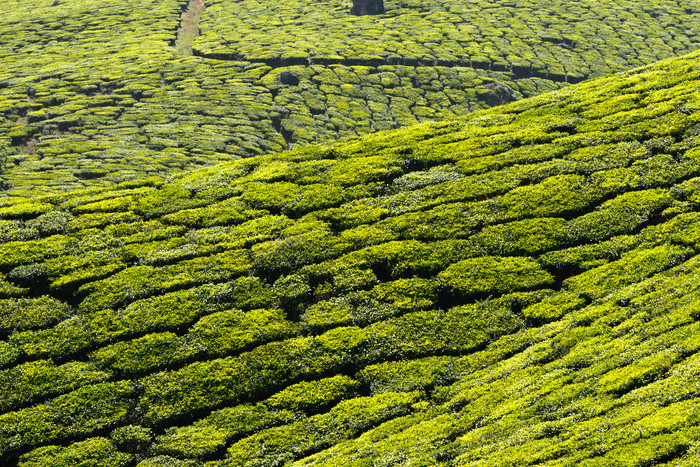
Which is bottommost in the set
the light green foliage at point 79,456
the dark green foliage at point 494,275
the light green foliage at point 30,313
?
the light green foliage at point 79,456

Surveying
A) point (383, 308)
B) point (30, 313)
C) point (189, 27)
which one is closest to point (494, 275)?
point (383, 308)

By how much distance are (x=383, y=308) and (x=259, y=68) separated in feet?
264

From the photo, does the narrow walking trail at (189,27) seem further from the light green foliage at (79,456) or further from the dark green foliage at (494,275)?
the light green foliage at (79,456)

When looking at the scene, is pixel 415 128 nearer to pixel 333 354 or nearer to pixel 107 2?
pixel 333 354

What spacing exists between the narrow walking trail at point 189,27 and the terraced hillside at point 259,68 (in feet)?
1.54

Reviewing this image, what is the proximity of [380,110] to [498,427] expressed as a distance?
71.8m

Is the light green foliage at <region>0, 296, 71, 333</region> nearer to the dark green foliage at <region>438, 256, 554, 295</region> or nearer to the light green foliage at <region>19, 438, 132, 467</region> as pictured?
the light green foliage at <region>19, 438, 132, 467</region>

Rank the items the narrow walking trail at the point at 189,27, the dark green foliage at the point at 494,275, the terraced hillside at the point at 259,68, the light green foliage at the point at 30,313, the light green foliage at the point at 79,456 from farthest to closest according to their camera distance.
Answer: the narrow walking trail at the point at 189,27 < the terraced hillside at the point at 259,68 < the light green foliage at the point at 30,313 < the dark green foliage at the point at 494,275 < the light green foliage at the point at 79,456

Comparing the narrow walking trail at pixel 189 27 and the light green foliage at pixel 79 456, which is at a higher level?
the narrow walking trail at pixel 189 27

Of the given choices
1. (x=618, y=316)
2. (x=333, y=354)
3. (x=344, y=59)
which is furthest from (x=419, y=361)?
(x=344, y=59)

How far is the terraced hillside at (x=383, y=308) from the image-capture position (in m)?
18.7

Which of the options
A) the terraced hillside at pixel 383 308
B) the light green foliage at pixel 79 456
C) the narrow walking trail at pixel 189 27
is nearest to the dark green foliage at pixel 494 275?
the terraced hillside at pixel 383 308

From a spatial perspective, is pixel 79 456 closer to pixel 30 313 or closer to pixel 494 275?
pixel 30 313

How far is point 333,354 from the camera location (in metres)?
24.2
